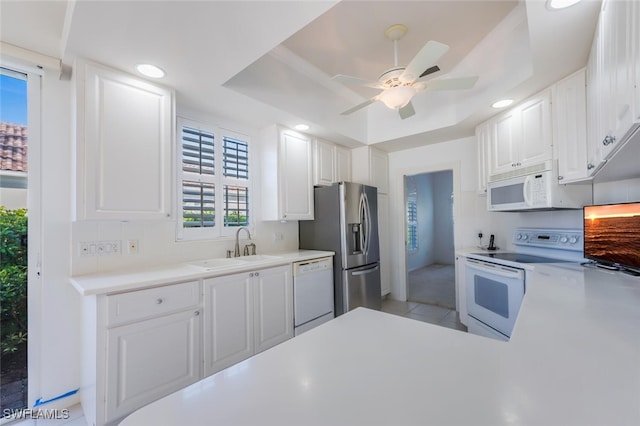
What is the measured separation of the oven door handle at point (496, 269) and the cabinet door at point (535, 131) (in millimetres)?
974

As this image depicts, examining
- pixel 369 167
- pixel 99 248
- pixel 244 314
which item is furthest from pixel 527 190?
pixel 99 248

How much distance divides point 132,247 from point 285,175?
1.60 meters

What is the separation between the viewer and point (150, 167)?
6.63 ft

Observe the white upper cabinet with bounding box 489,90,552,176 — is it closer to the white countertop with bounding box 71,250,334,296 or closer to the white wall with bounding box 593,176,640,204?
the white wall with bounding box 593,176,640,204

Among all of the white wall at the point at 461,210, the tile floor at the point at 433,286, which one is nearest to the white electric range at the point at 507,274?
the white wall at the point at 461,210

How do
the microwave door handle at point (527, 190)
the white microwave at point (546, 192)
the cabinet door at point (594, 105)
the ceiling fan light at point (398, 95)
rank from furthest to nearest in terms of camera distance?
the microwave door handle at point (527, 190) < the white microwave at point (546, 192) < the ceiling fan light at point (398, 95) < the cabinet door at point (594, 105)

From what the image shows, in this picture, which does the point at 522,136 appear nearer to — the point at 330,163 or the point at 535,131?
the point at 535,131

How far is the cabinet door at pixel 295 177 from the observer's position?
10.1 ft

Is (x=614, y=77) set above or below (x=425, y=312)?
above

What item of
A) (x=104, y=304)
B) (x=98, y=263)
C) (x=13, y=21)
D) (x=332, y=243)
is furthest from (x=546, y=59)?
(x=98, y=263)

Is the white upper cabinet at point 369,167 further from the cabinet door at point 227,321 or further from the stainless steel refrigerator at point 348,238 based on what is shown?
the cabinet door at point 227,321

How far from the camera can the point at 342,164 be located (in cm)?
394

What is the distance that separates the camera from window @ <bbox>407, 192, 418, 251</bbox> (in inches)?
266

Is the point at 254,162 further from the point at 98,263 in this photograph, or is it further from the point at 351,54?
the point at 98,263
